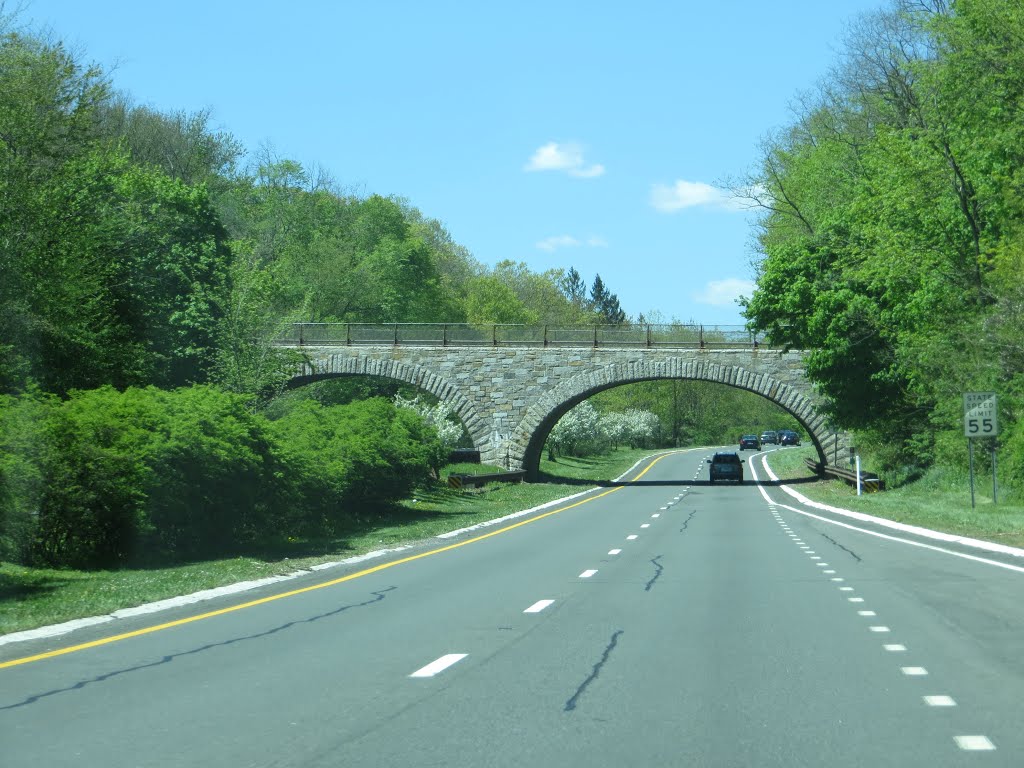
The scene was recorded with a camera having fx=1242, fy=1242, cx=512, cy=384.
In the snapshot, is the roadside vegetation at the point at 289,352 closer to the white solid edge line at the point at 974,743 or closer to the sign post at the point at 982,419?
the sign post at the point at 982,419

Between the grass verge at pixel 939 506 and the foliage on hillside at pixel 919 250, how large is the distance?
49.3 inches

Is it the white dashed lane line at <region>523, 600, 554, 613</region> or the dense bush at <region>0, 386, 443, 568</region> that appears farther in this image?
the dense bush at <region>0, 386, 443, 568</region>

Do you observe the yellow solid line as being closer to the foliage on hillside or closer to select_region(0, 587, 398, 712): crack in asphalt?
select_region(0, 587, 398, 712): crack in asphalt

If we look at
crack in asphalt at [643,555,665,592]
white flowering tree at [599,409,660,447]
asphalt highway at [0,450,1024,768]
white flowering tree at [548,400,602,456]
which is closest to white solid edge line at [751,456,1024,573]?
asphalt highway at [0,450,1024,768]

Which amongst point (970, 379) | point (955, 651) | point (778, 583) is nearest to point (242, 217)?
point (970, 379)

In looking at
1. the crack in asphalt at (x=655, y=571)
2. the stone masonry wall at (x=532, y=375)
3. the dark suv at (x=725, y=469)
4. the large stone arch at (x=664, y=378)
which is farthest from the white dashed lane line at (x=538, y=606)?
the dark suv at (x=725, y=469)

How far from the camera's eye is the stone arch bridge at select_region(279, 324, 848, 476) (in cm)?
5341

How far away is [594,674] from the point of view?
817cm

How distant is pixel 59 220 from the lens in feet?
90.2

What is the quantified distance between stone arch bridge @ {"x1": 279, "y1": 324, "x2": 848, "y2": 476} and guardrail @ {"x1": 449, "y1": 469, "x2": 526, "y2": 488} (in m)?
3.06

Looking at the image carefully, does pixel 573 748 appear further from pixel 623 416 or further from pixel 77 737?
pixel 623 416

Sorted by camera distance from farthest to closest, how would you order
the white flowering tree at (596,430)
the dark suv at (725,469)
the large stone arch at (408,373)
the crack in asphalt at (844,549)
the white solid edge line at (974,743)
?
the white flowering tree at (596,430) → the dark suv at (725,469) → the large stone arch at (408,373) → the crack in asphalt at (844,549) → the white solid edge line at (974,743)

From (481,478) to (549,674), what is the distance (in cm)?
3620

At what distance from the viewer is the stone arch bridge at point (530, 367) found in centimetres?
5341
